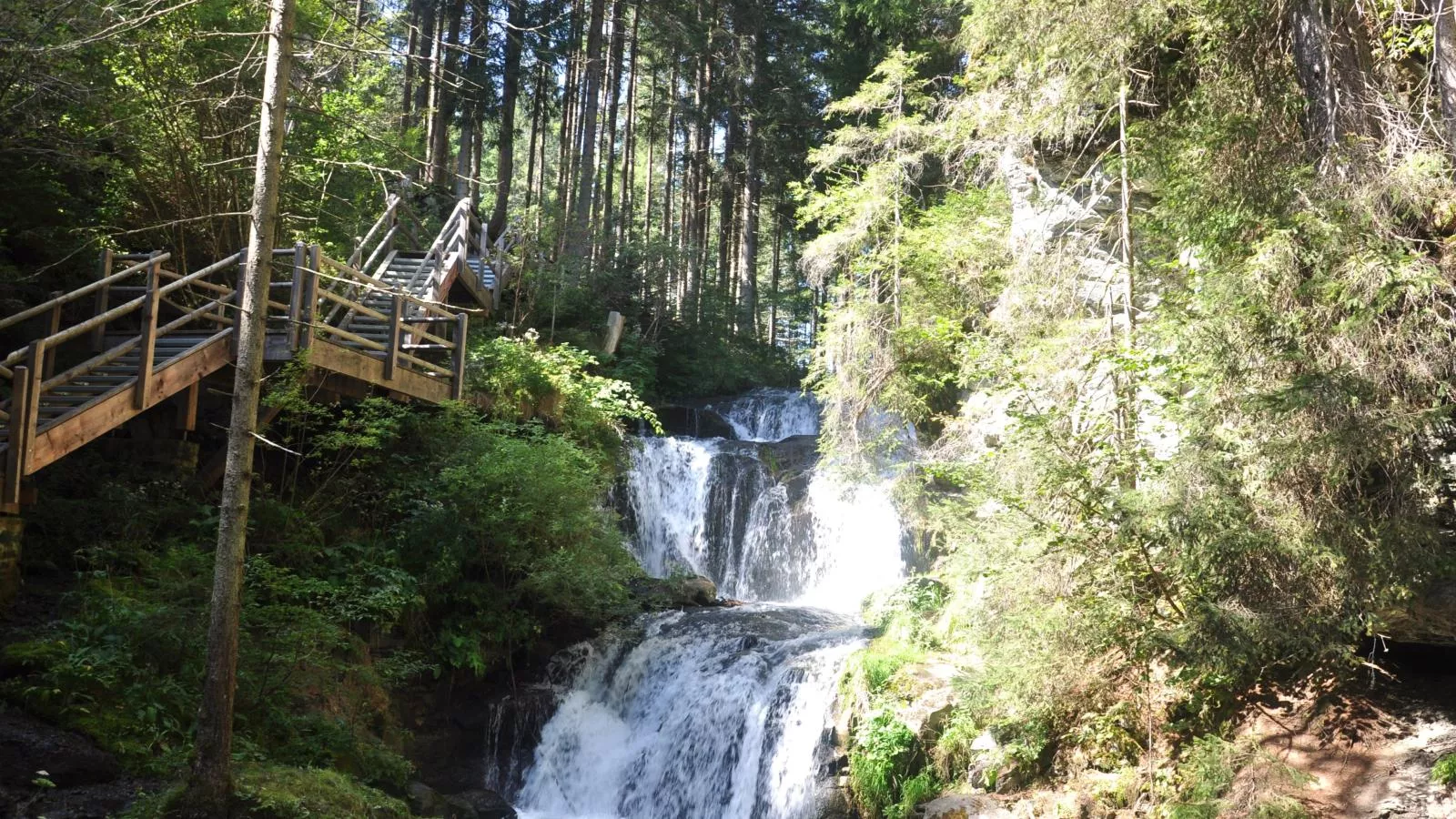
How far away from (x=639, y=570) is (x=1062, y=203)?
772cm

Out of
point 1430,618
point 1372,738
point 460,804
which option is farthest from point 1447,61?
point 460,804

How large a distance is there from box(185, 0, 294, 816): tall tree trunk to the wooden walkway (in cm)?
84

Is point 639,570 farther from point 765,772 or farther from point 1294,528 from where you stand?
point 1294,528

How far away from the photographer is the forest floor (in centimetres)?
661

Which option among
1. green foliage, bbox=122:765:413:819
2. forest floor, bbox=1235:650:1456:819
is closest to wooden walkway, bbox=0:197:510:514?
green foliage, bbox=122:765:413:819

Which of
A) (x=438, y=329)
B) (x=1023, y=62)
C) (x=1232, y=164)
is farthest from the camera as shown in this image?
(x=438, y=329)

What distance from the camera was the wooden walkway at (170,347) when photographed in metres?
7.30

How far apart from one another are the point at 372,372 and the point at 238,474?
4509mm

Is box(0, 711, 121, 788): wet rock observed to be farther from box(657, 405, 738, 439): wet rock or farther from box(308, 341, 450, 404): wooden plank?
box(657, 405, 738, 439): wet rock

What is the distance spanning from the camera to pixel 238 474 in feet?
19.6

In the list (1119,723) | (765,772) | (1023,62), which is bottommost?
(765,772)

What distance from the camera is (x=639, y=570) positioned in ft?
47.0

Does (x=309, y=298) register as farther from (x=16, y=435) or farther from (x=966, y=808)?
(x=966, y=808)

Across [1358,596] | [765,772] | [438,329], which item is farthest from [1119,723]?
[438,329]
